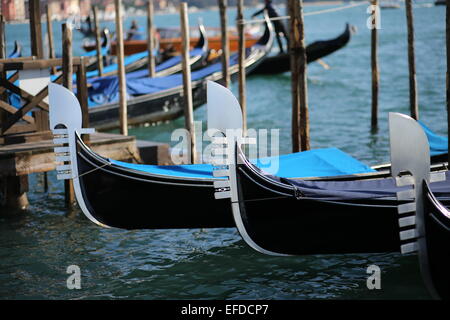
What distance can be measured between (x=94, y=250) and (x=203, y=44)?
8.03 meters

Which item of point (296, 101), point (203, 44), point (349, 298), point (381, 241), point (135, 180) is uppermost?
point (203, 44)

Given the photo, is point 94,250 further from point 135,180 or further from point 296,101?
point 296,101

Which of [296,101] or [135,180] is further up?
[296,101]

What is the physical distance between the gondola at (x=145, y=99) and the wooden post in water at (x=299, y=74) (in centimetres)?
386

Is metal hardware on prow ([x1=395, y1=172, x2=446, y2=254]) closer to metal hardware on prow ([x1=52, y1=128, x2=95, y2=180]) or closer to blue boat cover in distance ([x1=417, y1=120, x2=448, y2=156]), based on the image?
metal hardware on prow ([x1=52, y1=128, x2=95, y2=180])

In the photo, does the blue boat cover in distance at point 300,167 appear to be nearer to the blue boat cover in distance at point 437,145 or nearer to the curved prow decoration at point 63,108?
the curved prow decoration at point 63,108

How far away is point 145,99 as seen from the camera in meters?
10.5

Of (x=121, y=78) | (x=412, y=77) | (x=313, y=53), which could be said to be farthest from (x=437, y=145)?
(x=313, y=53)

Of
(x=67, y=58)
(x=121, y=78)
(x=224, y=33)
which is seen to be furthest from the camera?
(x=121, y=78)

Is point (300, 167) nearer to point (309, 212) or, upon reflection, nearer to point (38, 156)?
point (309, 212)

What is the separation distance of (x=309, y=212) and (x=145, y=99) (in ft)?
19.9

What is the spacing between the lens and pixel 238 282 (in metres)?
5.03
